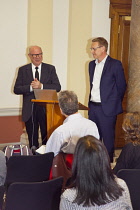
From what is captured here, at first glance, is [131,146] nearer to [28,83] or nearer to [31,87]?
[31,87]

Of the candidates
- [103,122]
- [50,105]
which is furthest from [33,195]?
[103,122]

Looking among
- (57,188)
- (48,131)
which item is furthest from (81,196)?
(48,131)

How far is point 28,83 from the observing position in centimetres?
523

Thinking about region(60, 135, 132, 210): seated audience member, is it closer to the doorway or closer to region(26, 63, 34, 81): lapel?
region(26, 63, 34, 81): lapel

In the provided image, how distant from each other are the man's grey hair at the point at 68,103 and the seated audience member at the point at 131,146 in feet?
2.01

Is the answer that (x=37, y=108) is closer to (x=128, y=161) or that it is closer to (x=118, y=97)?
(x=118, y=97)

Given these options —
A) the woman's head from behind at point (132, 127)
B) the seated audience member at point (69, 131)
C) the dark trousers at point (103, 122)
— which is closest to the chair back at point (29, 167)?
the seated audience member at point (69, 131)

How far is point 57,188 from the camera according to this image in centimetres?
259

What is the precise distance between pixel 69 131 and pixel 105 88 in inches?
63.9

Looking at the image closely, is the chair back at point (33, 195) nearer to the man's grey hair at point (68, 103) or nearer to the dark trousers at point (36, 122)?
the man's grey hair at point (68, 103)

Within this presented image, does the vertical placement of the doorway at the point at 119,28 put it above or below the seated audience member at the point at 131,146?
above

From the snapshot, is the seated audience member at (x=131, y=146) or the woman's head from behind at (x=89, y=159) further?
the seated audience member at (x=131, y=146)

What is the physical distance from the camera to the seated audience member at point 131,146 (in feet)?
9.91

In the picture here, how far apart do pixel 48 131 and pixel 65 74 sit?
1889 millimetres
